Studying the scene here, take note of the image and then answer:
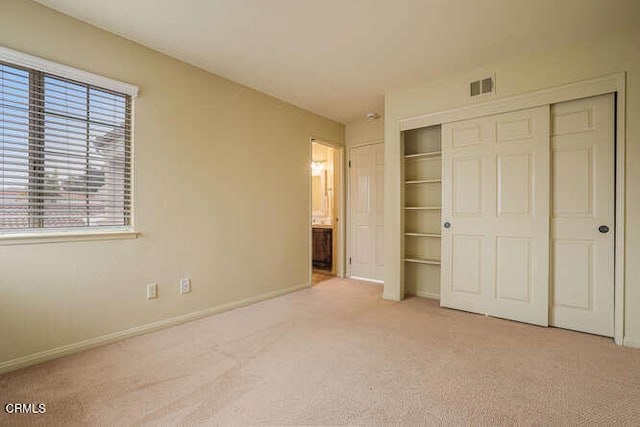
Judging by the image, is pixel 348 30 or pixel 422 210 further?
pixel 422 210

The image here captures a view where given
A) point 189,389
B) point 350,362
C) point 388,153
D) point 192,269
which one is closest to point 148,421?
point 189,389

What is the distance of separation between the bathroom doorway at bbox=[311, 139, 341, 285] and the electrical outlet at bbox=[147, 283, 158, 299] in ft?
7.61

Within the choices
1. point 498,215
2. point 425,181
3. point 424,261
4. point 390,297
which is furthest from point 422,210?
point 390,297

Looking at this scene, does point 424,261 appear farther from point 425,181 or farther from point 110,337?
point 110,337

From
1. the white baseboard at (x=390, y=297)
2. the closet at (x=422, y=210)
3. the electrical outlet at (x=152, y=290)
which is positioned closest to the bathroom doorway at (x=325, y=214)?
the white baseboard at (x=390, y=297)

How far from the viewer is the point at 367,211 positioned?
15.9 feet

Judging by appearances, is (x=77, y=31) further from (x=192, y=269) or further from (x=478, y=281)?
(x=478, y=281)

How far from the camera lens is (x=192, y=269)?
309 centimetres

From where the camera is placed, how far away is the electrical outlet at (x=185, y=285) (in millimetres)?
3003

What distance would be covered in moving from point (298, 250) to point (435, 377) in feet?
8.32

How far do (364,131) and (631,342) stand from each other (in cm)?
371

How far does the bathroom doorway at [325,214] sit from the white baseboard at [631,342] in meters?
3.30

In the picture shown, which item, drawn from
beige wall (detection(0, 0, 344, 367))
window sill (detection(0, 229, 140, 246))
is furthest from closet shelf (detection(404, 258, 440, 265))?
window sill (detection(0, 229, 140, 246))

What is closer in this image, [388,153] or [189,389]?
[189,389]
